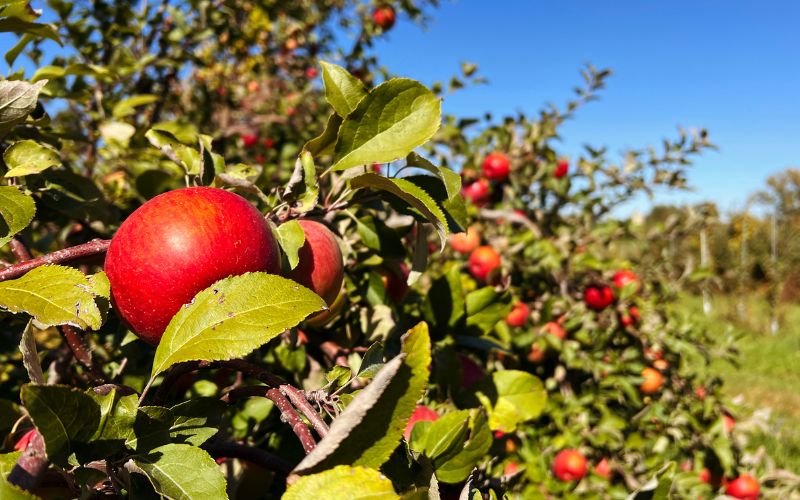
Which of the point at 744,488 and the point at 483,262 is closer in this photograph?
the point at 744,488

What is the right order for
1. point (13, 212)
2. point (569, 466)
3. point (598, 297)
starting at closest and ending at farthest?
point (13, 212)
point (569, 466)
point (598, 297)

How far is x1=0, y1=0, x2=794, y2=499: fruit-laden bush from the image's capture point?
50 cm

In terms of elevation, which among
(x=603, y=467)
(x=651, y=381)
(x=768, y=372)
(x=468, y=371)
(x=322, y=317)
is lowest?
Answer: (x=768, y=372)

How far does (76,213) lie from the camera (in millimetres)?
901

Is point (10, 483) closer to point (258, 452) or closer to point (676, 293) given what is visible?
point (258, 452)

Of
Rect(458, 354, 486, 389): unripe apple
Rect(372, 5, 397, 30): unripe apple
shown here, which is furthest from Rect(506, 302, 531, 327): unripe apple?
Rect(372, 5, 397, 30): unripe apple

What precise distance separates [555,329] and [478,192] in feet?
2.46

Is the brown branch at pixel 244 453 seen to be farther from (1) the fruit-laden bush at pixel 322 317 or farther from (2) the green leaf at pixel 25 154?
(2) the green leaf at pixel 25 154

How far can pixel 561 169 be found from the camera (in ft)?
8.15

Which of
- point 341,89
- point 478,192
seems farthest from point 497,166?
point 341,89

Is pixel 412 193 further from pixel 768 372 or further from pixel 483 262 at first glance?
pixel 768 372

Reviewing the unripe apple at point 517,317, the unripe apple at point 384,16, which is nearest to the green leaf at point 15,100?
the unripe apple at point 517,317

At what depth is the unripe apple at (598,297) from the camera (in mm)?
1985

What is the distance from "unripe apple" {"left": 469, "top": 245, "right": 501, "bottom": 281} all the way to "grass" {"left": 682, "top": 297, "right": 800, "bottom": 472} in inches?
45.1
